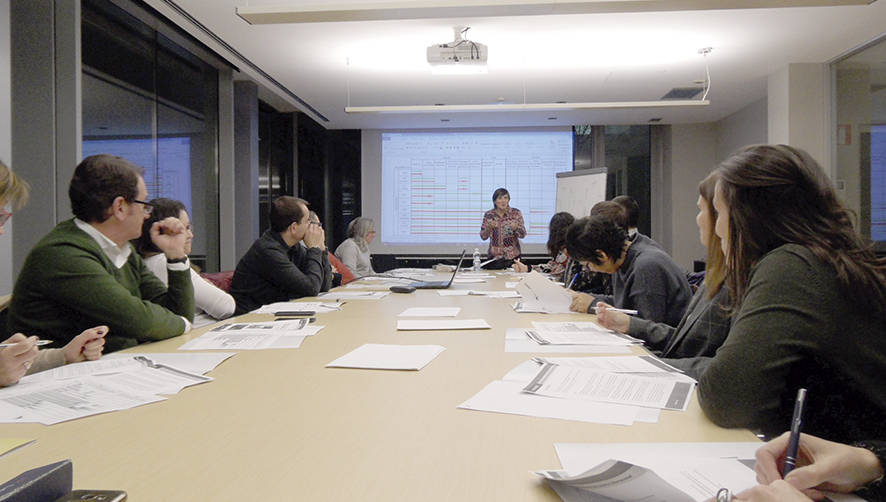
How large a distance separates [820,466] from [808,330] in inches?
12.7

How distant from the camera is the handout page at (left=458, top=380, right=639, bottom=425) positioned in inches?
39.6

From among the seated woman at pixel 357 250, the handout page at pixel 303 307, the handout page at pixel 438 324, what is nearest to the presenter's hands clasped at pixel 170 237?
the handout page at pixel 303 307

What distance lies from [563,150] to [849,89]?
3534 millimetres

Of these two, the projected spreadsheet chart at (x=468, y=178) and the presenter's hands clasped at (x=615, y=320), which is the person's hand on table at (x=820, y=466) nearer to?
the presenter's hands clasped at (x=615, y=320)

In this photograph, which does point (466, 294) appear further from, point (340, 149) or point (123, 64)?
point (340, 149)

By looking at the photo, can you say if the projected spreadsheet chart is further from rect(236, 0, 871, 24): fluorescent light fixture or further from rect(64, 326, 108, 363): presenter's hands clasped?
rect(64, 326, 108, 363): presenter's hands clasped

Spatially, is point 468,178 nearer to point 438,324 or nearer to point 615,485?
point 438,324

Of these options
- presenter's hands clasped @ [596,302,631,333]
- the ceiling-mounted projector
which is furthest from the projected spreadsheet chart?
presenter's hands clasped @ [596,302,631,333]

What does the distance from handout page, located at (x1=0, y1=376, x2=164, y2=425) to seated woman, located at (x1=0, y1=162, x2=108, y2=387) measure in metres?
0.05

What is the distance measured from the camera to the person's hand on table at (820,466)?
2.32 feet

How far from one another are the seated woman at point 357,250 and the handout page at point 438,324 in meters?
3.41

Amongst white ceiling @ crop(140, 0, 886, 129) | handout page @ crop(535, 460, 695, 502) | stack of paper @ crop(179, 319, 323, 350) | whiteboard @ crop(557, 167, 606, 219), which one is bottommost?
stack of paper @ crop(179, 319, 323, 350)

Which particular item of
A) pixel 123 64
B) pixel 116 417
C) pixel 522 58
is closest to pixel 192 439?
pixel 116 417

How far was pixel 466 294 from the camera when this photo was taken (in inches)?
126
